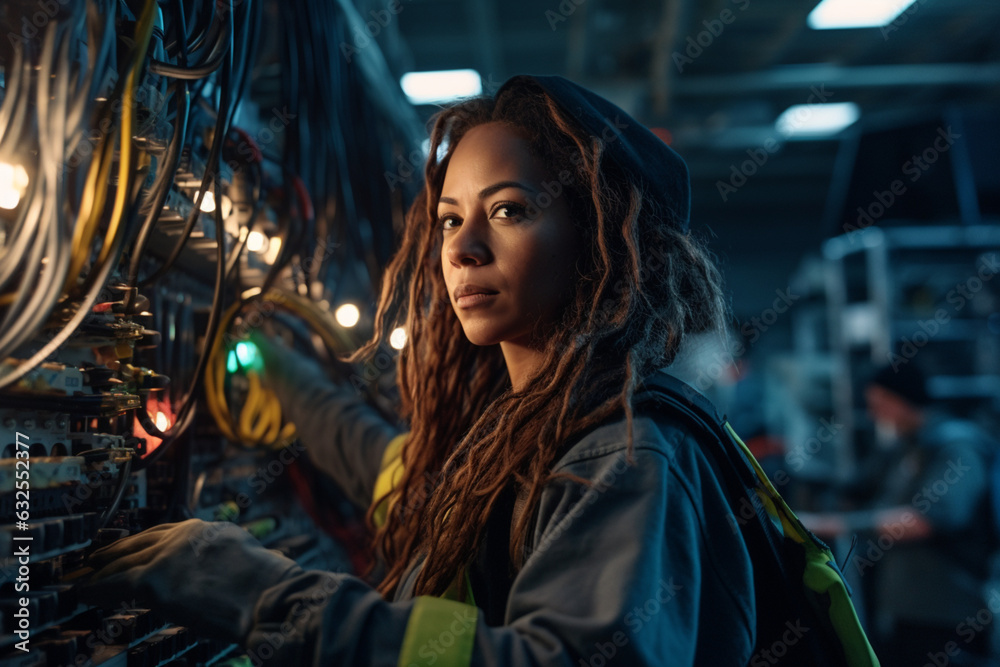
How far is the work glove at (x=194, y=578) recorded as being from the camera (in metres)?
0.74

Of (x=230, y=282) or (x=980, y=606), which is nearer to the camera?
(x=230, y=282)

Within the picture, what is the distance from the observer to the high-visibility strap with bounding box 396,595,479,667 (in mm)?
685

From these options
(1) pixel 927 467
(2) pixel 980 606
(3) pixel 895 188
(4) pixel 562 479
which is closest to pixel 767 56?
(3) pixel 895 188

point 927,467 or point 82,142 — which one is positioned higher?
point 82,142

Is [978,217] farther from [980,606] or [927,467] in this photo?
[980,606]

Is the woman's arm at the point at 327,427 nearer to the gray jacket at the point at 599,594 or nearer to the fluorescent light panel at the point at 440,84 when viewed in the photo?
the gray jacket at the point at 599,594

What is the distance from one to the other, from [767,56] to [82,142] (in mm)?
4883

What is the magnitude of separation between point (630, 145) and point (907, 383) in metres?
2.61

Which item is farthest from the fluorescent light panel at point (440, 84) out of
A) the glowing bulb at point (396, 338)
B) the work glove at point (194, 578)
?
the work glove at point (194, 578)

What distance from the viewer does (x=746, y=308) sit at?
8.46 m

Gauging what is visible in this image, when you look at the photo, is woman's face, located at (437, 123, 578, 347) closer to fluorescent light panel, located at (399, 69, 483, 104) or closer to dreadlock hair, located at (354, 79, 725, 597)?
dreadlock hair, located at (354, 79, 725, 597)

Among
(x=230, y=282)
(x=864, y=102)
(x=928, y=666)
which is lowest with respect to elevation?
(x=928, y=666)

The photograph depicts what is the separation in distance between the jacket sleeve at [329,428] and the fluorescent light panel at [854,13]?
384 centimetres

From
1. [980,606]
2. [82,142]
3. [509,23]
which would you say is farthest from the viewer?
[509,23]
